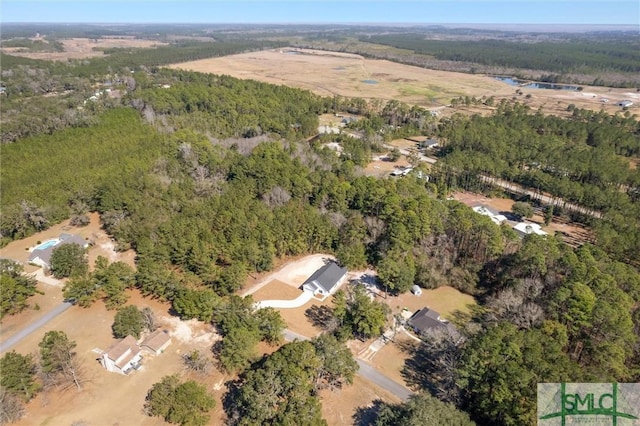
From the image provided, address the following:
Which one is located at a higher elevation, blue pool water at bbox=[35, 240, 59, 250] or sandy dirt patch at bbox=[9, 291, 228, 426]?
blue pool water at bbox=[35, 240, 59, 250]

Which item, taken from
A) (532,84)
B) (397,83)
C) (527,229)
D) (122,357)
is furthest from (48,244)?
(532,84)

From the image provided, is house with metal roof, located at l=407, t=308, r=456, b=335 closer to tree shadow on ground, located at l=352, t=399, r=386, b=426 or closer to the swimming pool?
tree shadow on ground, located at l=352, t=399, r=386, b=426

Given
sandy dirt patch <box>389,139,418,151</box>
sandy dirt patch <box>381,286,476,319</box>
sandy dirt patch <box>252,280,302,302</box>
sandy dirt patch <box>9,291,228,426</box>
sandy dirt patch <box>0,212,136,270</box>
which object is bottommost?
sandy dirt patch <box>381,286,476,319</box>

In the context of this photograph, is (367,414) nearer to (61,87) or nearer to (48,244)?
(48,244)

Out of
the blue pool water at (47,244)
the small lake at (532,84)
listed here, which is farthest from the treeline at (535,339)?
the small lake at (532,84)

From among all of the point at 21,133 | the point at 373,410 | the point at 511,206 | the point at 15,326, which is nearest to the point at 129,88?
the point at 21,133

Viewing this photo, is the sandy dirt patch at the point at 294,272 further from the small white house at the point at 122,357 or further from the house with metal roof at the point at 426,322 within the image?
the house with metal roof at the point at 426,322

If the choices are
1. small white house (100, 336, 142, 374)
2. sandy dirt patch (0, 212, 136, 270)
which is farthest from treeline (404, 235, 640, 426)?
sandy dirt patch (0, 212, 136, 270)
